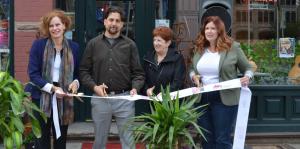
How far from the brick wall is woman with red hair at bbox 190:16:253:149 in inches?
118

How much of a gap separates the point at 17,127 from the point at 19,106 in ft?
0.70

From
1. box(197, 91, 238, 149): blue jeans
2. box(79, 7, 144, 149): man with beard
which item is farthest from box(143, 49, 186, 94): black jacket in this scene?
box(197, 91, 238, 149): blue jeans

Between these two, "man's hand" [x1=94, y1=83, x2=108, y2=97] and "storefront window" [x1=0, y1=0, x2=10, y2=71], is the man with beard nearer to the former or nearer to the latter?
"man's hand" [x1=94, y1=83, x2=108, y2=97]

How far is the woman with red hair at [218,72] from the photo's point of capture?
580 cm

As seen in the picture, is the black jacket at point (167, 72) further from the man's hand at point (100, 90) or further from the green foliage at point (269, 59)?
the green foliage at point (269, 59)

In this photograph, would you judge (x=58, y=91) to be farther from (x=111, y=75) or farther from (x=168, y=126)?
(x=168, y=126)

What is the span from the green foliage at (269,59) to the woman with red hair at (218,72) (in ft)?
8.30

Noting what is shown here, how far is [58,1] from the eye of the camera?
8312 mm

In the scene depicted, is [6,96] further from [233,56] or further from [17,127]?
[233,56]

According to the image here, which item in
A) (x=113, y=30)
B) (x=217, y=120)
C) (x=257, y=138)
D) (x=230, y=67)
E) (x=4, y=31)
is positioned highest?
(x=4, y=31)

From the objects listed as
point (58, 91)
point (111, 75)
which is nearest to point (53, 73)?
point (58, 91)

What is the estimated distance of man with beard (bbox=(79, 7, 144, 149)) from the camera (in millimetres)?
5574

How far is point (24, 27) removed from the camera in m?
8.00

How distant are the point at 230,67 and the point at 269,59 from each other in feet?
9.14
